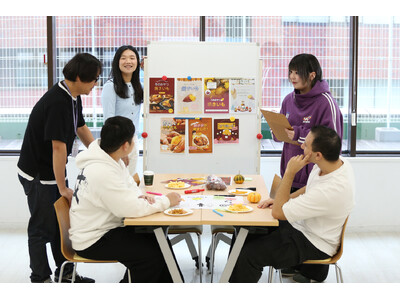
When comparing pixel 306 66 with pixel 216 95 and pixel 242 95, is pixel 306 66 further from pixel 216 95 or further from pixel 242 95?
pixel 216 95

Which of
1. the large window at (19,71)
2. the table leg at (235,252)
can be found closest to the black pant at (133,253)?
the table leg at (235,252)

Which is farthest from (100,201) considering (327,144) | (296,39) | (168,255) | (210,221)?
(296,39)

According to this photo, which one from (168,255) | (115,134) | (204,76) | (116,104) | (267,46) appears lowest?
(168,255)

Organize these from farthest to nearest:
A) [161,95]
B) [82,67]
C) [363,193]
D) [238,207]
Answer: [363,193], [161,95], [82,67], [238,207]

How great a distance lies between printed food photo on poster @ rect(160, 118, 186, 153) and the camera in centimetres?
446

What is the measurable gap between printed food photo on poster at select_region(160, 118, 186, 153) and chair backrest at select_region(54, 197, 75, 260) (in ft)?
5.18

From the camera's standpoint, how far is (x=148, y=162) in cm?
449

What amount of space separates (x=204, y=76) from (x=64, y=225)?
2.02 meters

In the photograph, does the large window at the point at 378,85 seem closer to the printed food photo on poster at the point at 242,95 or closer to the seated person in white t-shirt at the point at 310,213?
the printed food photo on poster at the point at 242,95

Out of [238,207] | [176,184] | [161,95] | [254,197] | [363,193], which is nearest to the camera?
[238,207]

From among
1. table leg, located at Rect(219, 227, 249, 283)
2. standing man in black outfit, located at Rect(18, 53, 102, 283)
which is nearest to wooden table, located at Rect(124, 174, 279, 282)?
table leg, located at Rect(219, 227, 249, 283)

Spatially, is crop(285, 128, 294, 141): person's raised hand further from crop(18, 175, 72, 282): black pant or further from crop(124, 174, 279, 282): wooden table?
crop(18, 175, 72, 282): black pant

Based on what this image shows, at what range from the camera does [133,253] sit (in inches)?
111
